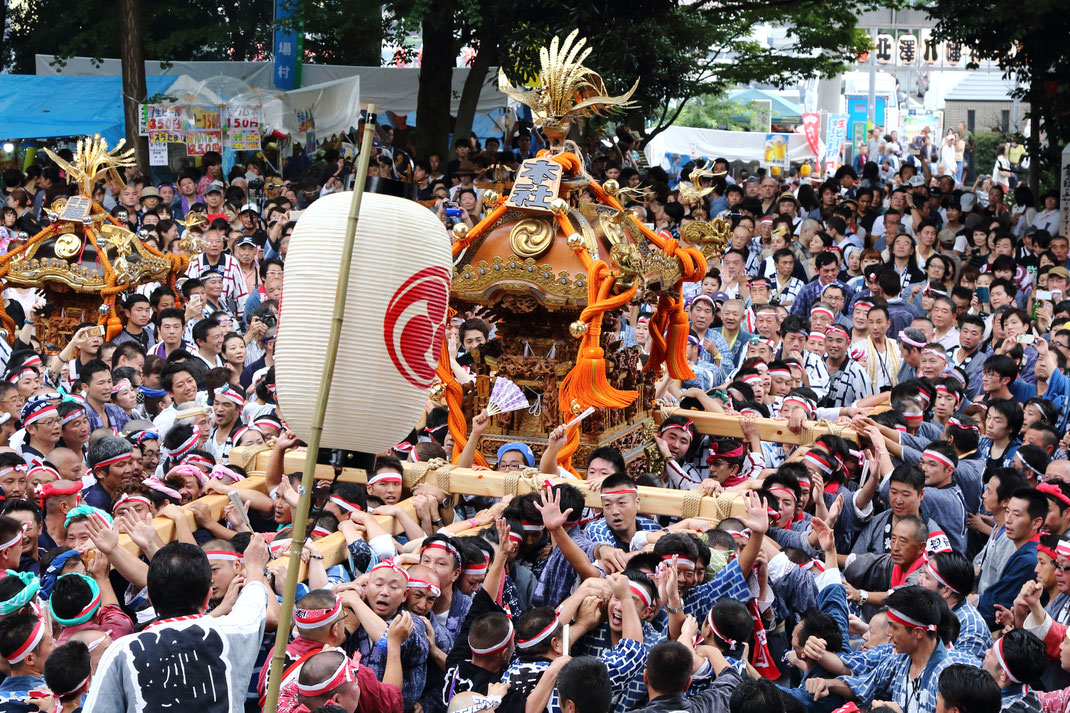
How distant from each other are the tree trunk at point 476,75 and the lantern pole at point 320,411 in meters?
13.9

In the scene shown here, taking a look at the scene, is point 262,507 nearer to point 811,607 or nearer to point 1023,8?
point 811,607

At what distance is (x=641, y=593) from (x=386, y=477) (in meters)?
1.95

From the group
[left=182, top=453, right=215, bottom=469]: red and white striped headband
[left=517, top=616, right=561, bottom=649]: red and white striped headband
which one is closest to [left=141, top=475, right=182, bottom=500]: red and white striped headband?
[left=182, top=453, right=215, bottom=469]: red and white striped headband

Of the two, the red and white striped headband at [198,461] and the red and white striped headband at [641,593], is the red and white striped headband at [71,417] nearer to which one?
the red and white striped headband at [198,461]

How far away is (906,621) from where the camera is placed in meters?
4.96

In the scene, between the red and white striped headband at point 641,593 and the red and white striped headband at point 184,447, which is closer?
the red and white striped headband at point 641,593

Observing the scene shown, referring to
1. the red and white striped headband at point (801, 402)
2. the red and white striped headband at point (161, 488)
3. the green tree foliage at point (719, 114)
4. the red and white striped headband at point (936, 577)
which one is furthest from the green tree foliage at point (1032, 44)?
the green tree foliage at point (719, 114)

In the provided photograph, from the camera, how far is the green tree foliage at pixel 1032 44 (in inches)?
590

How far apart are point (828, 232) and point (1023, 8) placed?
11.2ft

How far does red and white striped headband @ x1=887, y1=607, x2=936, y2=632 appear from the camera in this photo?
16.2 ft

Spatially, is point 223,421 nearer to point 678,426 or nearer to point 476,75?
point 678,426

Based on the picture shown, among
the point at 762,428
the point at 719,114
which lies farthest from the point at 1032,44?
the point at 719,114

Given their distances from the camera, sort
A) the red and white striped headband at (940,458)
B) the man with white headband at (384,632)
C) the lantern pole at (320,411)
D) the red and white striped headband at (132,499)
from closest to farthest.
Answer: the lantern pole at (320,411)
the man with white headband at (384,632)
the red and white striped headband at (132,499)
the red and white striped headband at (940,458)

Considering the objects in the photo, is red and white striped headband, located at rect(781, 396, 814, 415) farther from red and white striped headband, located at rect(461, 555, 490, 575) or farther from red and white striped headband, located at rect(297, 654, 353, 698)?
red and white striped headband, located at rect(297, 654, 353, 698)
